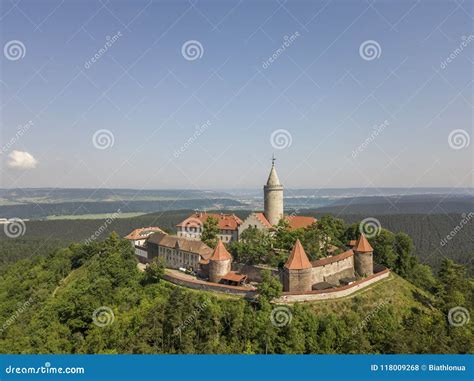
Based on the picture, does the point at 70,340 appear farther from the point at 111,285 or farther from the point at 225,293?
the point at 225,293

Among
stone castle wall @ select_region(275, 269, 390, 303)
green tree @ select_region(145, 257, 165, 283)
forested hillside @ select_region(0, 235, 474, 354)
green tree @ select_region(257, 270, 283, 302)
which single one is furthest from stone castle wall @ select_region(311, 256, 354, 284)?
green tree @ select_region(145, 257, 165, 283)

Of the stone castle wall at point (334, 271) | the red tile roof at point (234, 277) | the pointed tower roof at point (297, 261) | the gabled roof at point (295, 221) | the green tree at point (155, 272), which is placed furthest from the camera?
the gabled roof at point (295, 221)

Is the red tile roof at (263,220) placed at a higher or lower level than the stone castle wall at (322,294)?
higher

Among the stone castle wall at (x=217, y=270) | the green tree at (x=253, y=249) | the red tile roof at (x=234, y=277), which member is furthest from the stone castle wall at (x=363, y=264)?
the stone castle wall at (x=217, y=270)

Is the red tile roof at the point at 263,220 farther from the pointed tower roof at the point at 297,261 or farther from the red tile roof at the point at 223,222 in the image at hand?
the pointed tower roof at the point at 297,261

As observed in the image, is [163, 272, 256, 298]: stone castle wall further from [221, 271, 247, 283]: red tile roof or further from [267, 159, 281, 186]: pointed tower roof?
[267, 159, 281, 186]: pointed tower roof

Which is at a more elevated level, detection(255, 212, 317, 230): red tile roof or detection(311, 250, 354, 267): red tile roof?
detection(255, 212, 317, 230): red tile roof
